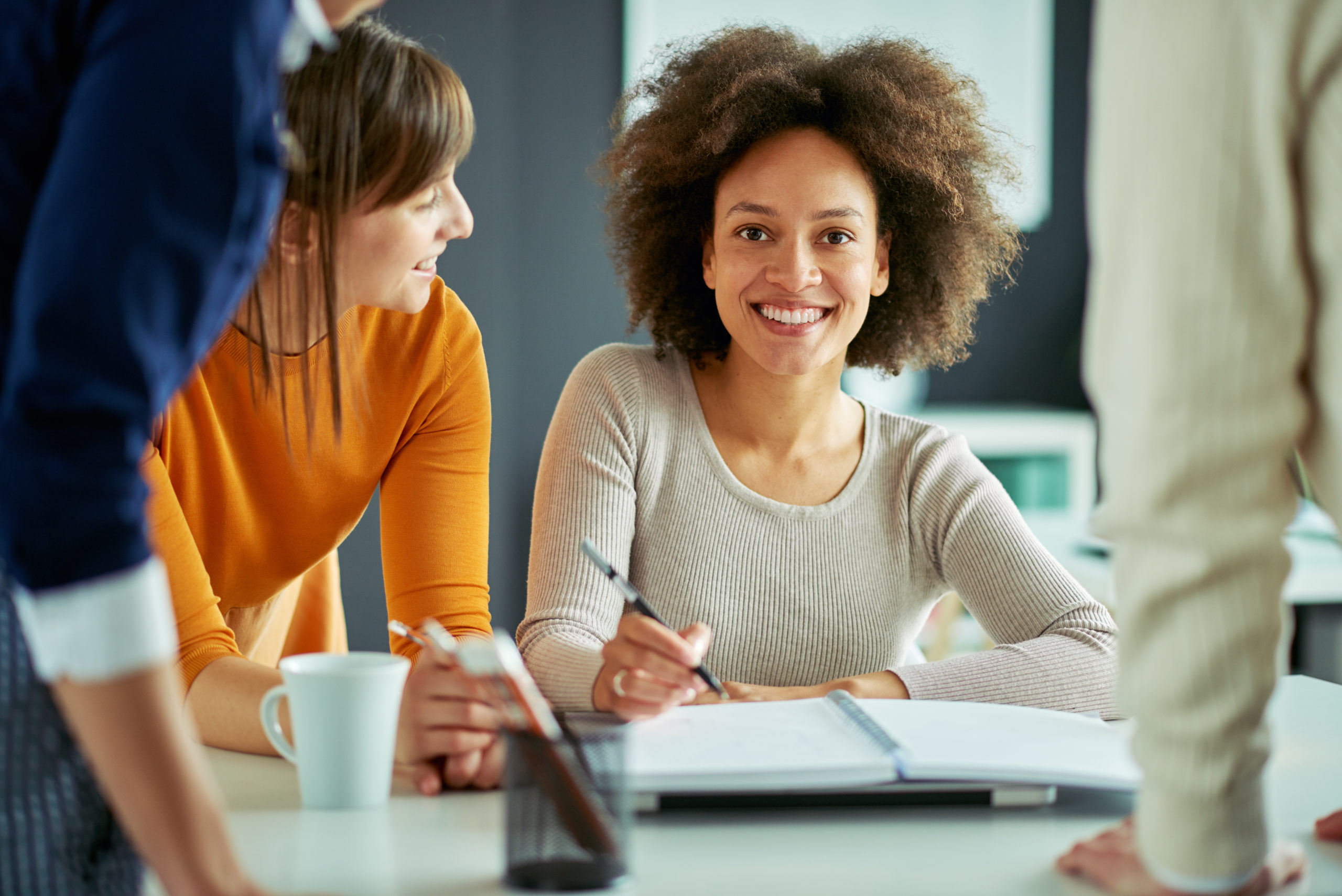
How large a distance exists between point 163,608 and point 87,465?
72 mm

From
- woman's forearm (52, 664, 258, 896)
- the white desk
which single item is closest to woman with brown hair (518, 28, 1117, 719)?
the white desk

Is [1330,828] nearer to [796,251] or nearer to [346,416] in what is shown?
[796,251]

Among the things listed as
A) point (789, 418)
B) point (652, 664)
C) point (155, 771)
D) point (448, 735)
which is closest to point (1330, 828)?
point (652, 664)

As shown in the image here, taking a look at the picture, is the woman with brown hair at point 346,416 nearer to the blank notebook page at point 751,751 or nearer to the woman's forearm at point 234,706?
the woman's forearm at point 234,706

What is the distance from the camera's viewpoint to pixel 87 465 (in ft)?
1.49

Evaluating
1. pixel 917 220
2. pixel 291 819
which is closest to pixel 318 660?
pixel 291 819

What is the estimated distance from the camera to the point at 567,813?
66 cm

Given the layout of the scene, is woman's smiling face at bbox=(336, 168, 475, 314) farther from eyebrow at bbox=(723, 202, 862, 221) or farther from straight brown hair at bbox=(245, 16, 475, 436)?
eyebrow at bbox=(723, 202, 862, 221)

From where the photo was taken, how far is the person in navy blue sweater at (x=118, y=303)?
450 mm

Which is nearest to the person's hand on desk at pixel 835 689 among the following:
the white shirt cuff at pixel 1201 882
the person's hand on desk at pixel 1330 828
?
the person's hand on desk at pixel 1330 828

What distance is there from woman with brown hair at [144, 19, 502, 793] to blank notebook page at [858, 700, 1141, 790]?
32 centimetres

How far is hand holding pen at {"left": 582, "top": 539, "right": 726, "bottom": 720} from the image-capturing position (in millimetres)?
958

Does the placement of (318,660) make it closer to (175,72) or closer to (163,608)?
(163,608)

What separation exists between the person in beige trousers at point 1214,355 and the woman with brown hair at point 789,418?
70 centimetres
